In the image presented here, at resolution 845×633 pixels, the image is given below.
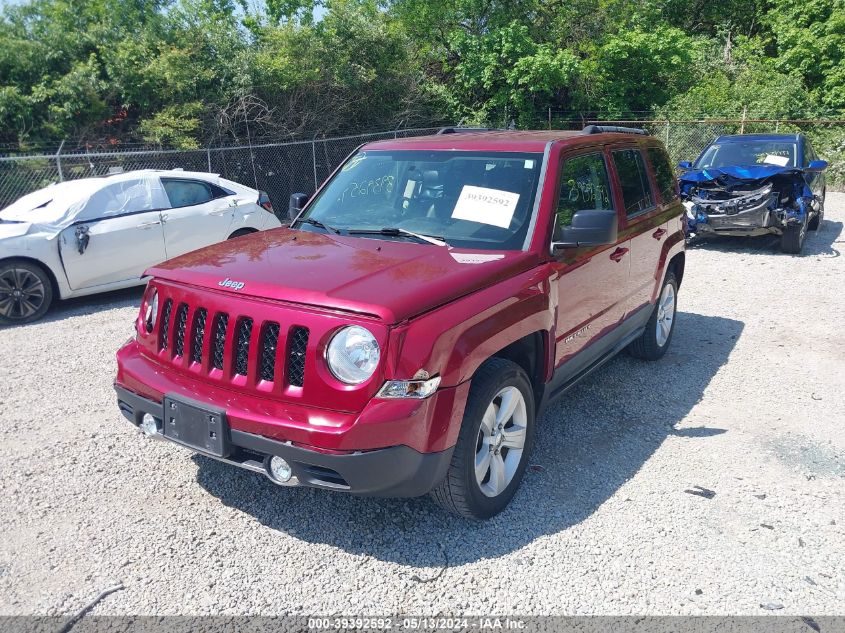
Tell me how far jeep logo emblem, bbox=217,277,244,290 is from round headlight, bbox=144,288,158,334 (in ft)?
1.78

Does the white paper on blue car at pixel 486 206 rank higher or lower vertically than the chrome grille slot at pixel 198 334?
higher

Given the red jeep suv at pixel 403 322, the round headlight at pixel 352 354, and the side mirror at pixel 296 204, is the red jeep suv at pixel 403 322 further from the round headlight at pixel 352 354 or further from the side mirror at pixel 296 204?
the side mirror at pixel 296 204

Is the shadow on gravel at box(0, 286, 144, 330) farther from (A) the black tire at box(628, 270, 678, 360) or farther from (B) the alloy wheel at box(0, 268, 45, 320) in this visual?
(A) the black tire at box(628, 270, 678, 360)

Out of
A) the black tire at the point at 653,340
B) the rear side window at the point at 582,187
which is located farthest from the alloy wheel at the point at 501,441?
the black tire at the point at 653,340

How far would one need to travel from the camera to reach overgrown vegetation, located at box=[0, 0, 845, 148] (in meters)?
13.7

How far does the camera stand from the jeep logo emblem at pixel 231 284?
3229mm

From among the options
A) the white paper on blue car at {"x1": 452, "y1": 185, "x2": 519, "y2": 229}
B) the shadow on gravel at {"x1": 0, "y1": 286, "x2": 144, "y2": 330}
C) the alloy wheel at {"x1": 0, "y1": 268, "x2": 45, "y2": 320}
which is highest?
the white paper on blue car at {"x1": 452, "y1": 185, "x2": 519, "y2": 229}

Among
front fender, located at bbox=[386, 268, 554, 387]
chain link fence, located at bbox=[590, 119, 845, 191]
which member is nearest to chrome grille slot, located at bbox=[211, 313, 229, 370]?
front fender, located at bbox=[386, 268, 554, 387]

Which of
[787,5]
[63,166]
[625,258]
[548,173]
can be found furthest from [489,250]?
[787,5]

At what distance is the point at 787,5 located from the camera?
26.0m

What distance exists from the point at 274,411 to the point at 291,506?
0.93 meters

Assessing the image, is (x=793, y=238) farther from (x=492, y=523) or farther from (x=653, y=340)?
(x=492, y=523)

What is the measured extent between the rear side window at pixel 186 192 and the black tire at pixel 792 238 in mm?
8272

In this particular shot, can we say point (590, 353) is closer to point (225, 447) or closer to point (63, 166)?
point (225, 447)
